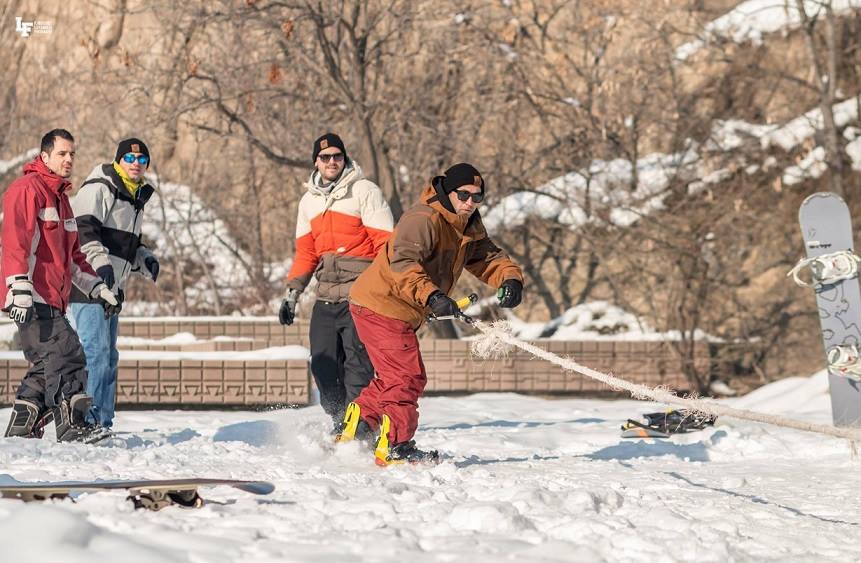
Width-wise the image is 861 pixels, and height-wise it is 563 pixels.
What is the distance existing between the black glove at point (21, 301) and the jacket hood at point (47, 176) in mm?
563

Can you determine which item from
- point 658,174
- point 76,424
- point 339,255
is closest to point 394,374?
point 339,255

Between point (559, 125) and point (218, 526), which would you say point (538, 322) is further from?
point (218, 526)

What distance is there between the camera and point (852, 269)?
7.42 meters

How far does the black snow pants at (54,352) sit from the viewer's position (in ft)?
19.2

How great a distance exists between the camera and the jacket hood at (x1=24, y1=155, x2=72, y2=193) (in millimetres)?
5980

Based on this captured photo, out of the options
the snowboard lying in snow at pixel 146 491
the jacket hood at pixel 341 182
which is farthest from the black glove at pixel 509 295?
the snowboard lying in snow at pixel 146 491

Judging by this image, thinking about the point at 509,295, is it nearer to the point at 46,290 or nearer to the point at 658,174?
the point at 46,290

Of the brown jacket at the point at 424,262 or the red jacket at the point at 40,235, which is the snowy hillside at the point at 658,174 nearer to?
the brown jacket at the point at 424,262

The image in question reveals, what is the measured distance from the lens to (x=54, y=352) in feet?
19.3

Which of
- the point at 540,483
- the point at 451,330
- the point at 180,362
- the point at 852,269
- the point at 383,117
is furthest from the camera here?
the point at 383,117

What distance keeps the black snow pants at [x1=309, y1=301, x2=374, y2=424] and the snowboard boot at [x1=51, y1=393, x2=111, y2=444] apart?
3.86 ft

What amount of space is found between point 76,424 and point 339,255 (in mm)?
1575

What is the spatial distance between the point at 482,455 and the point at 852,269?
2607mm

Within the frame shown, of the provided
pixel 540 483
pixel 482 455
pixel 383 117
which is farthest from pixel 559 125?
pixel 540 483
